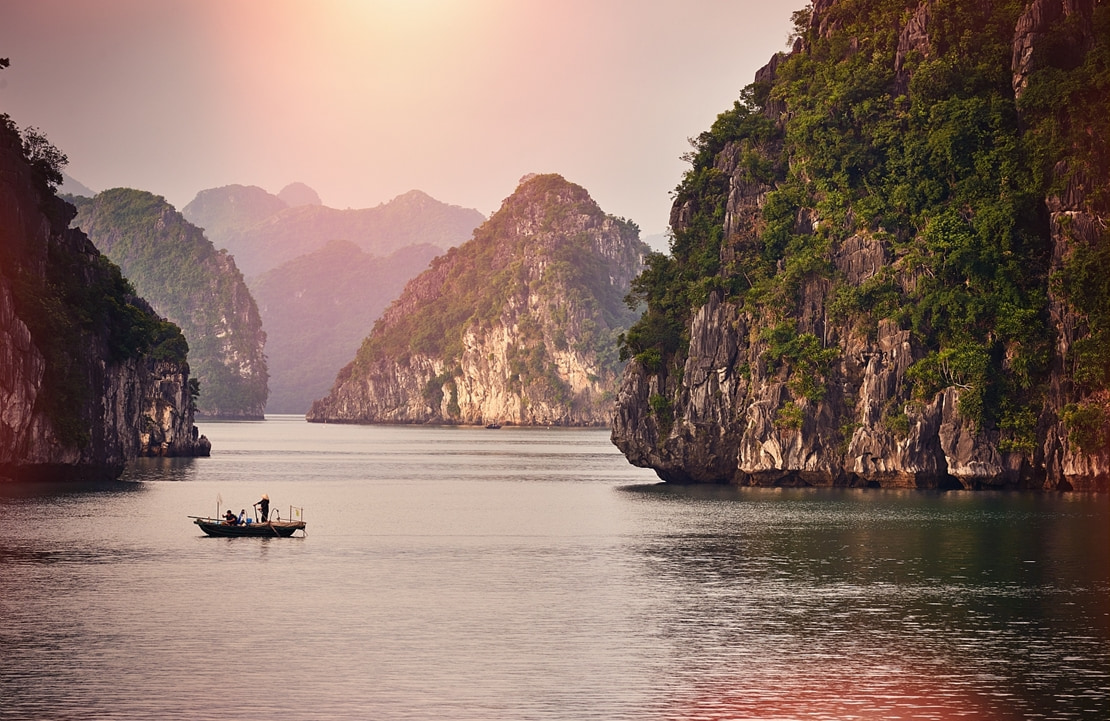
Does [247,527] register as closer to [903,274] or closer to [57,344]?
[57,344]

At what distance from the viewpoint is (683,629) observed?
40062 mm

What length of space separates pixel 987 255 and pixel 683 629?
56732mm

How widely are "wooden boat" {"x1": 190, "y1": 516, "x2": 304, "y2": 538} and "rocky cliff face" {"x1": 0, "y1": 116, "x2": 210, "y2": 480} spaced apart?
87.8ft

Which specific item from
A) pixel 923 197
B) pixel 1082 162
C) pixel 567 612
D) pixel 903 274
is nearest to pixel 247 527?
pixel 567 612

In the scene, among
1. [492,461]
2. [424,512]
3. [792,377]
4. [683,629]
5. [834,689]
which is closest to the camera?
[834,689]

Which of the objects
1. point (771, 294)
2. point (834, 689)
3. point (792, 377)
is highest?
point (771, 294)

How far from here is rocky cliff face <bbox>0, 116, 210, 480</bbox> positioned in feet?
278

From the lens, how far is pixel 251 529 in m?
63.7

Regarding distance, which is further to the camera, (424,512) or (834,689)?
(424,512)

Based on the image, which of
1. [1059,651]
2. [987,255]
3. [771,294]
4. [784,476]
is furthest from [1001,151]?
[1059,651]

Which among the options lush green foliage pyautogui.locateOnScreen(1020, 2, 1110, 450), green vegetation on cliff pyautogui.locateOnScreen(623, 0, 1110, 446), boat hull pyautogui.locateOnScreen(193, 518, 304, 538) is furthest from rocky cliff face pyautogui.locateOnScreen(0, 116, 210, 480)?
lush green foliage pyautogui.locateOnScreen(1020, 2, 1110, 450)

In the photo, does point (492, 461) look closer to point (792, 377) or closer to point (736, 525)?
point (792, 377)

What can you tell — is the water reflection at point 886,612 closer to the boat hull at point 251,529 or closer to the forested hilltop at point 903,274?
the forested hilltop at point 903,274

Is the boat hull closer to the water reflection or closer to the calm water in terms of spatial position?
the calm water
